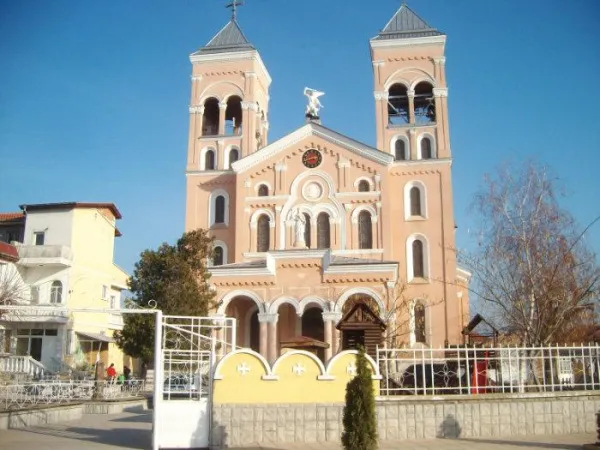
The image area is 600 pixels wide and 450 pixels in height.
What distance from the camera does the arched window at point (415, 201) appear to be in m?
37.2

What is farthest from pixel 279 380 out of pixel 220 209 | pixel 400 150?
pixel 400 150

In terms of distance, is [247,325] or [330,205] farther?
[330,205]

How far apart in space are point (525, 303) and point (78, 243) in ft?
93.4

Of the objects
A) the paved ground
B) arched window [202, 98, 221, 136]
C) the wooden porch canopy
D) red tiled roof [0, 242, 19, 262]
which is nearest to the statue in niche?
arched window [202, 98, 221, 136]

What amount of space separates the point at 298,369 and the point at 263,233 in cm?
2303

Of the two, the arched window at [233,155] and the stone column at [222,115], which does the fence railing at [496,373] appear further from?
the stone column at [222,115]

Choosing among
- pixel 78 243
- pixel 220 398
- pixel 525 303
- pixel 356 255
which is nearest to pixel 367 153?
pixel 356 255

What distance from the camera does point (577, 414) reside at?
580 inches

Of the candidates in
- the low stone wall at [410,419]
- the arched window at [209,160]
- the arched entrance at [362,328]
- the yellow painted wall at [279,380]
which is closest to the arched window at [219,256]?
the arched window at [209,160]

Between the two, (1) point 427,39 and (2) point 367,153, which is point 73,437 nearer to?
(2) point 367,153

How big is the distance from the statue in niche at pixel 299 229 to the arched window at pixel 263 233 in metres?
1.81

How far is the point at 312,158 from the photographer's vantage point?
37.5 meters

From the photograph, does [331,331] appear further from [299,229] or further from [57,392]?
[57,392]

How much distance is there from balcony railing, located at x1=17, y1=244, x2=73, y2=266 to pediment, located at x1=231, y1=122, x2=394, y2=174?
11462 millimetres
